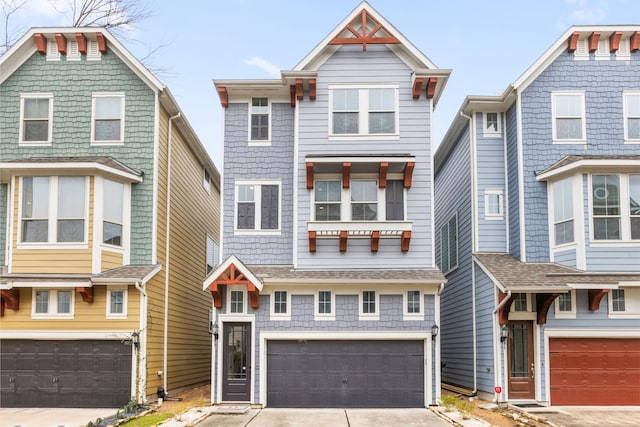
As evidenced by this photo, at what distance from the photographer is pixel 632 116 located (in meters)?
17.8

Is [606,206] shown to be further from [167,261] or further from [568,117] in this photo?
[167,261]

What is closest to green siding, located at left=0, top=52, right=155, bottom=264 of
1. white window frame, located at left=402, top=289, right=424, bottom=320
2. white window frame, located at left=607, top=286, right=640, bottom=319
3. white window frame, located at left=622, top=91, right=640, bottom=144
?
white window frame, located at left=402, top=289, right=424, bottom=320

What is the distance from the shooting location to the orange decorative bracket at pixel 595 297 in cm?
1591

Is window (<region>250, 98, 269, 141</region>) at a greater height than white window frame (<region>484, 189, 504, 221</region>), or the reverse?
window (<region>250, 98, 269, 141</region>)

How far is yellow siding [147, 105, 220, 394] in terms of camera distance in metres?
18.1

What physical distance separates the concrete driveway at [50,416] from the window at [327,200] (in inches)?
302

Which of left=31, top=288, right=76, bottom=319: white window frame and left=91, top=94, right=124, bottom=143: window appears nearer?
left=31, top=288, right=76, bottom=319: white window frame

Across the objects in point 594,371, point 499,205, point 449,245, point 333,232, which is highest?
point 499,205

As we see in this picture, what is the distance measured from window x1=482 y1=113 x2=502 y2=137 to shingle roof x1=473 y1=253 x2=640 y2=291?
162 inches

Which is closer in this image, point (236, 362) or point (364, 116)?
point (236, 362)

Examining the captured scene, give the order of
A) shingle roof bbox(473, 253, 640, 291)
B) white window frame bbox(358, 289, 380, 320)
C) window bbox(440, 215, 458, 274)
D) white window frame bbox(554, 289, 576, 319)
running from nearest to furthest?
shingle roof bbox(473, 253, 640, 291), white window frame bbox(554, 289, 576, 319), white window frame bbox(358, 289, 380, 320), window bbox(440, 215, 458, 274)

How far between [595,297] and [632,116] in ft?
18.5

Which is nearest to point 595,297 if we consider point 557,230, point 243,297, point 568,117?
point 557,230

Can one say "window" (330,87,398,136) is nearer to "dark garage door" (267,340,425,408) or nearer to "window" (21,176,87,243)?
"dark garage door" (267,340,425,408)
